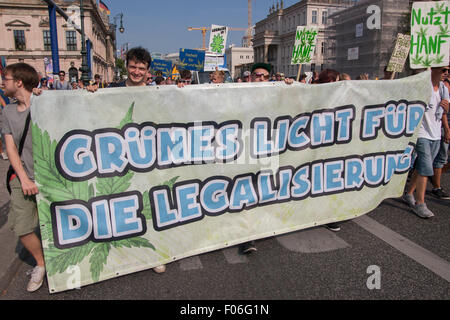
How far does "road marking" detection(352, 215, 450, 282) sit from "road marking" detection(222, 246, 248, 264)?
5.32ft

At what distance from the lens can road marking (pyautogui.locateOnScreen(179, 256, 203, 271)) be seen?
3230 millimetres

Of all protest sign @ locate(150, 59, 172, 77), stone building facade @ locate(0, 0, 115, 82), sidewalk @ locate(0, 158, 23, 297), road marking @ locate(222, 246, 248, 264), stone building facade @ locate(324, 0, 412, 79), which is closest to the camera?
sidewalk @ locate(0, 158, 23, 297)

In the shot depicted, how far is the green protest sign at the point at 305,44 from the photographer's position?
25.3 ft

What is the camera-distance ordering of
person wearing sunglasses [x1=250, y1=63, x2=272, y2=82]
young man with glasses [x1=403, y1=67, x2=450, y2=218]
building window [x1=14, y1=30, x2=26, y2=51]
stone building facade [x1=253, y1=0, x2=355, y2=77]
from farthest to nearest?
stone building facade [x1=253, y1=0, x2=355, y2=77], building window [x1=14, y1=30, x2=26, y2=51], young man with glasses [x1=403, y1=67, x2=450, y2=218], person wearing sunglasses [x1=250, y1=63, x2=272, y2=82]

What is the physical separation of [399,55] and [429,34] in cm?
183

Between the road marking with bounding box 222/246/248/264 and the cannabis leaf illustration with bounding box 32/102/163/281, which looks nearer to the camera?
the cannabis leaf illustration with bounding box 32/102/163/281

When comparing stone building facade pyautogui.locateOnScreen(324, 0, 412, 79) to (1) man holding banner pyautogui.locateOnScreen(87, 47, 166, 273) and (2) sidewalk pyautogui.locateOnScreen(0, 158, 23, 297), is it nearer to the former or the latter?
(1) man holding banner pyautogui.locateOnScreen(87, 47, 166, 273)

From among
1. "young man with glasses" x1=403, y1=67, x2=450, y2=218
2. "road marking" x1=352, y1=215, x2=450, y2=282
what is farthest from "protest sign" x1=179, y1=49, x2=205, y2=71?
"road marking" x1=352, y1=215, x2=450, y2=282

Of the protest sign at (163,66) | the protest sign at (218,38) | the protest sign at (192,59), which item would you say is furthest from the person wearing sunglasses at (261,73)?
the protest sign at (163,66)

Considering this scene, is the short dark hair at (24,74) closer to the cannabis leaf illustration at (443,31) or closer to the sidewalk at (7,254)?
the sidewalk at (7,254)

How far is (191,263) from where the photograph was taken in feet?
10.9

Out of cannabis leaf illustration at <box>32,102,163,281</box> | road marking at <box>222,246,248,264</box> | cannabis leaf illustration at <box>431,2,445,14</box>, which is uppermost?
cannabis leaf illustration at <box>431,2,445,14</box>

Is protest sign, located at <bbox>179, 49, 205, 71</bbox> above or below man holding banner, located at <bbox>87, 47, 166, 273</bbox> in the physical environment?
above
